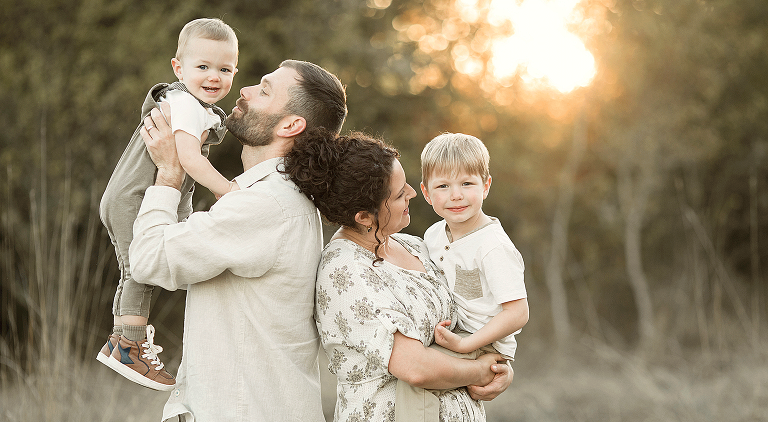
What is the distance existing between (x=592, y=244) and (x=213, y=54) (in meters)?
13.0

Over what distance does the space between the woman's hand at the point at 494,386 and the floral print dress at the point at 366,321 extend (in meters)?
0.10

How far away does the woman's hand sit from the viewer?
7.82ft

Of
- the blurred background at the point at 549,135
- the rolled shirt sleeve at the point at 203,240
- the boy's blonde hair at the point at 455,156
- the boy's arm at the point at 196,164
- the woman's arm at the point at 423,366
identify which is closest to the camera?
the rolled shirt sleeve at the point at 203,240

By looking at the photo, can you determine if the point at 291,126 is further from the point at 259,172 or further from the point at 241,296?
the point at 241,296

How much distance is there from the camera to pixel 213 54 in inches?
102

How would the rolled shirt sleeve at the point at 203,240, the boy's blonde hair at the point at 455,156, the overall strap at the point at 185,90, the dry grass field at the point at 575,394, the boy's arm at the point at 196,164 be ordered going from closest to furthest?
the rolled shirt sleeve at the point at 203,240, the boy's arm at the point at 196,164, the overall strap at the point at 185,90, the boy's blonde hair at the point at 455,156, the dry grass field at the point at 575,394

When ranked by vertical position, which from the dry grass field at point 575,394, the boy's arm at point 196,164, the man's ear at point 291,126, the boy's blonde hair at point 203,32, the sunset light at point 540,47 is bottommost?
the dry grass field at point 575,394

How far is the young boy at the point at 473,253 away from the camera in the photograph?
2.41 meters

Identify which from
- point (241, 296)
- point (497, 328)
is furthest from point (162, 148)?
point (497, 328)

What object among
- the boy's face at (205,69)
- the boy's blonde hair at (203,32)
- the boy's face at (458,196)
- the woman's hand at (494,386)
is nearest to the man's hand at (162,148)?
the boy's face at (205,69)

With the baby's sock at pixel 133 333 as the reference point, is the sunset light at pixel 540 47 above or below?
above

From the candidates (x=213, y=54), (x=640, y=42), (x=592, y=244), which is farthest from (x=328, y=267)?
(x=592, y=244)

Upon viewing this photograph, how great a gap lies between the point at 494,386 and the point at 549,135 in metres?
11.2

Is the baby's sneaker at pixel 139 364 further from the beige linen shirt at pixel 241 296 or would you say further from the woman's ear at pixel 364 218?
the woman's ear at pixel 364 218
